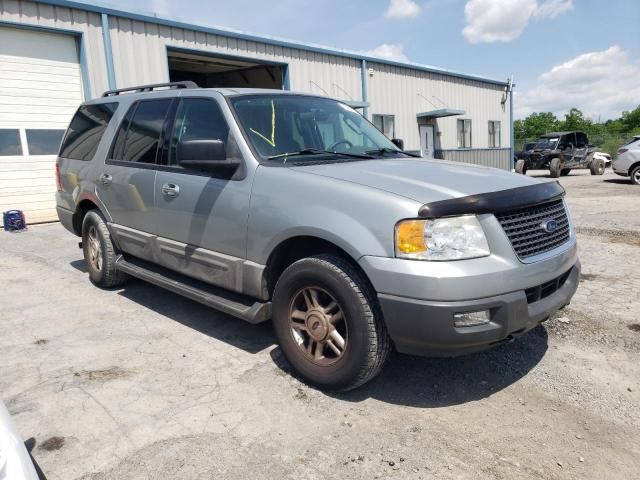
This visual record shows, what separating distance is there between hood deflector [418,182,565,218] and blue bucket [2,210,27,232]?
9.54m

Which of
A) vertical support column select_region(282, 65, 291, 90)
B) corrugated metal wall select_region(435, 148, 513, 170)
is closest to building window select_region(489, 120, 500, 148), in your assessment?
corrugated metal wall select_region(435, 148, 513, 170)

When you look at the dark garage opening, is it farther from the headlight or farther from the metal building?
the headlight

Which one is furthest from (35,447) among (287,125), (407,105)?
(407,105)

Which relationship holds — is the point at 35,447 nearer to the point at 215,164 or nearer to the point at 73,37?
the point at 215,164

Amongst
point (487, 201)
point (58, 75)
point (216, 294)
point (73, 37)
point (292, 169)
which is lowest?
point (216, 294)

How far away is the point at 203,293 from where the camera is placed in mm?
3771

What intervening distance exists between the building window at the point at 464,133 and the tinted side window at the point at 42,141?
57.6 feet

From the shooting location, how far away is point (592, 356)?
355cm

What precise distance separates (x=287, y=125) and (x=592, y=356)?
2.82 meters

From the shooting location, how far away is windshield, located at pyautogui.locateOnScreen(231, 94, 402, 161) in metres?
3.59

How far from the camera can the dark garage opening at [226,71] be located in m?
14.3

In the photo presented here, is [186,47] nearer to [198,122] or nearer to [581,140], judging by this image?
[198,122]

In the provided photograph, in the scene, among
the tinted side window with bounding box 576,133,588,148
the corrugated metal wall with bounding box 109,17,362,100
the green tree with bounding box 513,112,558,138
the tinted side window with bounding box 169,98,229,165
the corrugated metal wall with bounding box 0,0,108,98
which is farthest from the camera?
the green tree with bounding box 513,112,558,138

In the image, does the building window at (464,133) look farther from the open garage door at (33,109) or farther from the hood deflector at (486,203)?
the hood deflector at (486,203)
